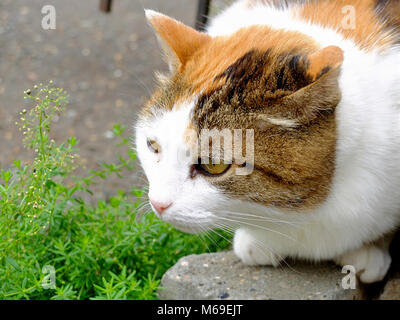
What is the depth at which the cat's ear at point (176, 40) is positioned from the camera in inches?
70.9

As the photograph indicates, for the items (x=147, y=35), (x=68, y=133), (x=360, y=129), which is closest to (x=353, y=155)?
(x=360, y=129)

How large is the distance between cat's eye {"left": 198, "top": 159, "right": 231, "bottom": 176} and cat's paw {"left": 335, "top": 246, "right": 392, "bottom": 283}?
718 millimetres

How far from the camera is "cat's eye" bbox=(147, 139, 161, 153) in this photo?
1.74m

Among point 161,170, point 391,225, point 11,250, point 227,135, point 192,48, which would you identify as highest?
point 192,48

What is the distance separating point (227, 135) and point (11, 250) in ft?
2.95

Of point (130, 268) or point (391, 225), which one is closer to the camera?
point (391, 225)

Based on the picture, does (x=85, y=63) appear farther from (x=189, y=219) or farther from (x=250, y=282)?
(x=189, y=219)

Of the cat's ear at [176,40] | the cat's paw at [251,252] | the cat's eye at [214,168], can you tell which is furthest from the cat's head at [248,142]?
the cat's paw at [251,252]

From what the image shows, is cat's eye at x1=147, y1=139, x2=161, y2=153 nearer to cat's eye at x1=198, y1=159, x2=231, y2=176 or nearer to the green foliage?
cat's eye at x1=198, y1=159, x2=231, y2=176

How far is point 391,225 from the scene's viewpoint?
1.93m

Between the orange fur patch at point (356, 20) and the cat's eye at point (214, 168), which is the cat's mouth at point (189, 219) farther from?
the orange fur patch at point (356, 20)

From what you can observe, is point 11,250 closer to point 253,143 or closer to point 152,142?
point 152,142

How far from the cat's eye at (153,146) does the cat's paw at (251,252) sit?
51 centimetres

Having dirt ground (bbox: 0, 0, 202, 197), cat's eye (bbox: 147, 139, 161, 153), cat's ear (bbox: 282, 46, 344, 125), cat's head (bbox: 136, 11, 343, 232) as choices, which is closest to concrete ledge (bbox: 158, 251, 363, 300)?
cat's head (bbox: 136, 11, 343, 232)
